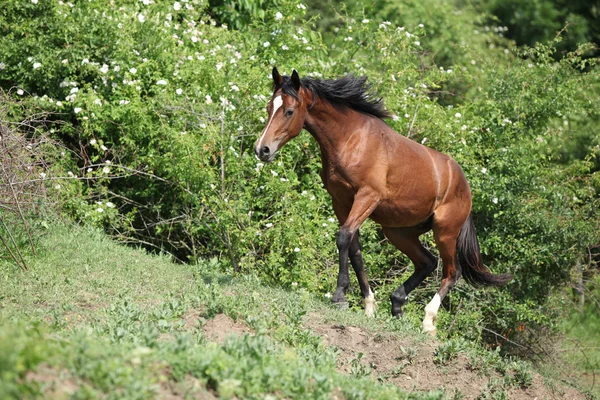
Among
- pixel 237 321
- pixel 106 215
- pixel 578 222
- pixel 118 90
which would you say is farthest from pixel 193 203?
pixel 578 222

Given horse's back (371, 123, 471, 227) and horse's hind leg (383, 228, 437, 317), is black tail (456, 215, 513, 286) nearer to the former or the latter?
horse's hind leg (383, 228, 437, 317)

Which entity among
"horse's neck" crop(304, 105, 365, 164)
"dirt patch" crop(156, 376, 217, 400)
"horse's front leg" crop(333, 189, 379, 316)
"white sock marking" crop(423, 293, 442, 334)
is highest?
"horse's neck" crop(304, 105, 365, 164)

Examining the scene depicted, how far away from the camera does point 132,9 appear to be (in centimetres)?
1129

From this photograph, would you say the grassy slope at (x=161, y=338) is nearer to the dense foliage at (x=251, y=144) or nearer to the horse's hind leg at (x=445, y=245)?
the horse's hind leg at (x=445, y=245)

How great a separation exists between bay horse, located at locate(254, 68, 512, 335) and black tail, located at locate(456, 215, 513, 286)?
0.04 feet

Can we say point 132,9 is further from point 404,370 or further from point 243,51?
point 404,370

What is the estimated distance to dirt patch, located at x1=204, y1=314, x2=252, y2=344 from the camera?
6207mm

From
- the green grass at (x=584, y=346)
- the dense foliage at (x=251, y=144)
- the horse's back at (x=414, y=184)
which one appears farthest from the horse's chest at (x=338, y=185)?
the green grass at (x=584, y=346)

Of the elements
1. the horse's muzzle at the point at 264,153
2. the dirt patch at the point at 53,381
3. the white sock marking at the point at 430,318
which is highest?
the horse's muzzle at the point at 264,153

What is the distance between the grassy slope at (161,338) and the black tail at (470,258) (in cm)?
154

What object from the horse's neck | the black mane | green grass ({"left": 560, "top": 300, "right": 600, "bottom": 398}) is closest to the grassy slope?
the horse's neck

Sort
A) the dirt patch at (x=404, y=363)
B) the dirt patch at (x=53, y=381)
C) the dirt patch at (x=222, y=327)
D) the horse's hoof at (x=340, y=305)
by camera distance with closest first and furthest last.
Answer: the dirt patch at (x=53, y=381)
the dirt patch at (x=222, y=327)
the dirt patch at (x=404, y=363)
the horse's hoof at (x=340, y=305)

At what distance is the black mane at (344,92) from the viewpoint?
7.85m

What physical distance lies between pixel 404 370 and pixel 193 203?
14.3 feet
